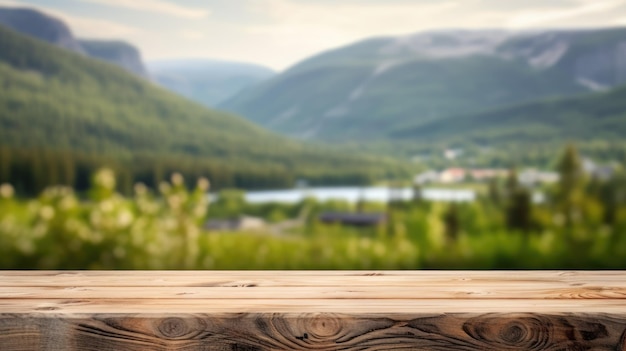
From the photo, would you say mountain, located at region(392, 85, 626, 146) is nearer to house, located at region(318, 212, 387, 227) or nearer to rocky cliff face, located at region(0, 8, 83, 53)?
house, located at region(318, 212, 387, 227)

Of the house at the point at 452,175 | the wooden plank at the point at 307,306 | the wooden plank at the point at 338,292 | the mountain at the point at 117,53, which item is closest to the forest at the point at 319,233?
the house at the point at 452,175

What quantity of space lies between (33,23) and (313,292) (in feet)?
9.70

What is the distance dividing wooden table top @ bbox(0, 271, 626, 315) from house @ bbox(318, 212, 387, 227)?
192 cm

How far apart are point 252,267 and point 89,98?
1.26 metres

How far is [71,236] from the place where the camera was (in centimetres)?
357

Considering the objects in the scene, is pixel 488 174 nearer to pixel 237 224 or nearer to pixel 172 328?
pixel 237 224

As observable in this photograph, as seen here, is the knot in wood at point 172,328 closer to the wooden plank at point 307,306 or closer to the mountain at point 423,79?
the wooden plank at point 307,306

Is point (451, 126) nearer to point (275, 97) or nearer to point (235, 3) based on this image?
point (275, 97)

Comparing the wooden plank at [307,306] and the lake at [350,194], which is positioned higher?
the lake at [350,194]

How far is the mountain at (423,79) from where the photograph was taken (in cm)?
392

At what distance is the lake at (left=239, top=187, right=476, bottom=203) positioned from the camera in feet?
12.1

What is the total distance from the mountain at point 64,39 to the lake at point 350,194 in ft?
3.19

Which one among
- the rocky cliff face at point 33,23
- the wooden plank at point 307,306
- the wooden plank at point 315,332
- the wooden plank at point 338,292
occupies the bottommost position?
the wooden plank at point 315,332

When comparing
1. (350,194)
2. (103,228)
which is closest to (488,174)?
(350,194)
